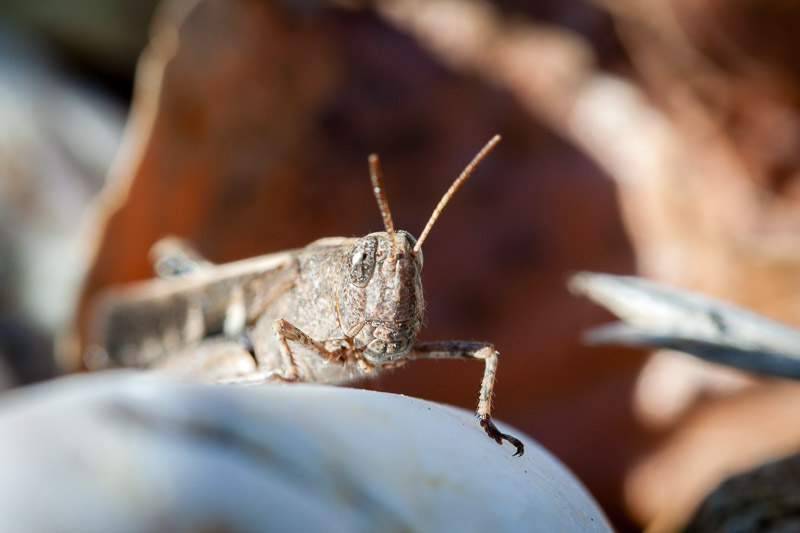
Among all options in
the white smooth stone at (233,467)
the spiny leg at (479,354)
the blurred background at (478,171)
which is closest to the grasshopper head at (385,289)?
the spiny leg at (479,354)

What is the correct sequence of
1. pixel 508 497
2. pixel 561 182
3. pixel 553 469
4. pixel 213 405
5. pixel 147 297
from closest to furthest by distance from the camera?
pixel 213 405 < pixel 508 497 < pixel 553 469 < pixel 147 297 < pixel 561 182

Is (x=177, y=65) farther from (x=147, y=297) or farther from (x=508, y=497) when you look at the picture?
(x=508, y=497)

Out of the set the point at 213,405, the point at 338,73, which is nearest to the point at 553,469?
the point at 213,405

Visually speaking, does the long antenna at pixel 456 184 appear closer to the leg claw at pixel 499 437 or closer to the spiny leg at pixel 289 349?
the spiny leg at pixel 289 349

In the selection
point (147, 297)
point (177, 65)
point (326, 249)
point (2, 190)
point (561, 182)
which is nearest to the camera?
point (326, 249)

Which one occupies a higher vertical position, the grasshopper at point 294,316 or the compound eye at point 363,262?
the compound eye at point 363,262

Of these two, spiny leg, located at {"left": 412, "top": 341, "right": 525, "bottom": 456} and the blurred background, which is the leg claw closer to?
spiny leg, located at {"left": 412, "top": 341, "right": 525, "bottom": 456}
